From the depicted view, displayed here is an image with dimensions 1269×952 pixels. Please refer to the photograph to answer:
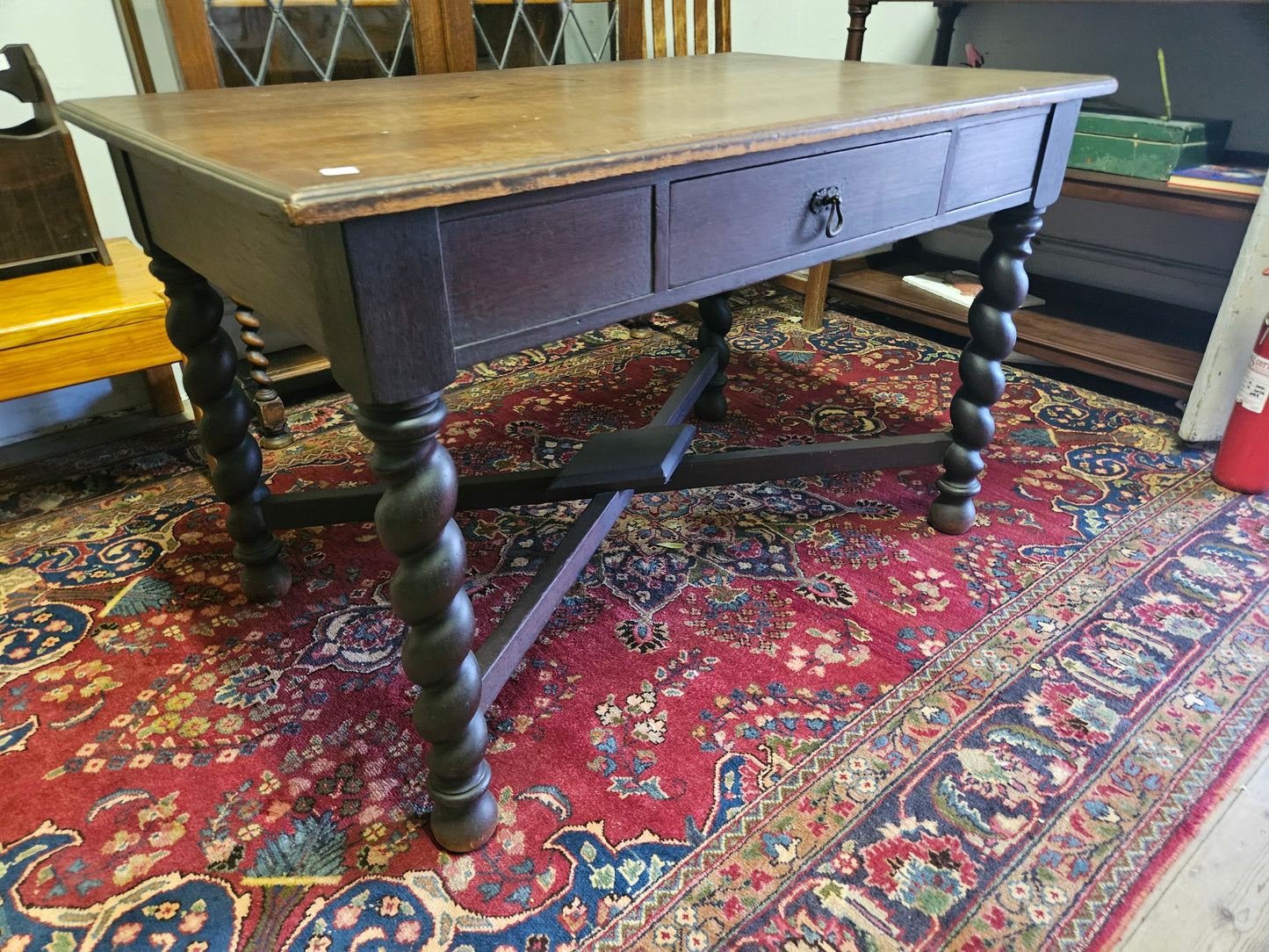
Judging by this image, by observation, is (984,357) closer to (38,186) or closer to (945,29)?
(945,29)

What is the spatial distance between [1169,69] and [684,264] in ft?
7.60

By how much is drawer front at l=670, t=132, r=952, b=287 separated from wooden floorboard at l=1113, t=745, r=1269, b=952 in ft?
3.16

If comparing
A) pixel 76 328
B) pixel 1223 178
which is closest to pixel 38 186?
pixel 76 328

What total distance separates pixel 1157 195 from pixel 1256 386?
620 mm

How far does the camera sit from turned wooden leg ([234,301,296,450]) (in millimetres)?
2055

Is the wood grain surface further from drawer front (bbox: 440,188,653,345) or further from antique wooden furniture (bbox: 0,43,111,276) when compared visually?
drawer front (bbox: 440,188,653,345)

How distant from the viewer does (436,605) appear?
3.14ft

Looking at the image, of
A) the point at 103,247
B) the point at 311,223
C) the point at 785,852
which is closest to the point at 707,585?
the point at 785,852

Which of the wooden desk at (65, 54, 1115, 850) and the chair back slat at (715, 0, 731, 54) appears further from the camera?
the chair back slat at (715, 0, 731, 54)

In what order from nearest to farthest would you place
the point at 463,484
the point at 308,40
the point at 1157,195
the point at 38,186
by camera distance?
the point at 463,484 < the point at 38,186 < the point at 308,40 < the point at 1157,195

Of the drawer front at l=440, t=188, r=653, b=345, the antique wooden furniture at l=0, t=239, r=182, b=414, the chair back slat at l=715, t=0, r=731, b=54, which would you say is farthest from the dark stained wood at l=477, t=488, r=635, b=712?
the chair back slat at l=715, t=0, r=731, b=54

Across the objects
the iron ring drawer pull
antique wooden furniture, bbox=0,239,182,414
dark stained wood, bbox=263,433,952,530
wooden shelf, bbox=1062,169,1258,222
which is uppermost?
the iron ring drawer pull

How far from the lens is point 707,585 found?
5.27ft

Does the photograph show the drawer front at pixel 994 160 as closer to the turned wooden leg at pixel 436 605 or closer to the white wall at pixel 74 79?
the turned wooden leg at pixel 436 605
